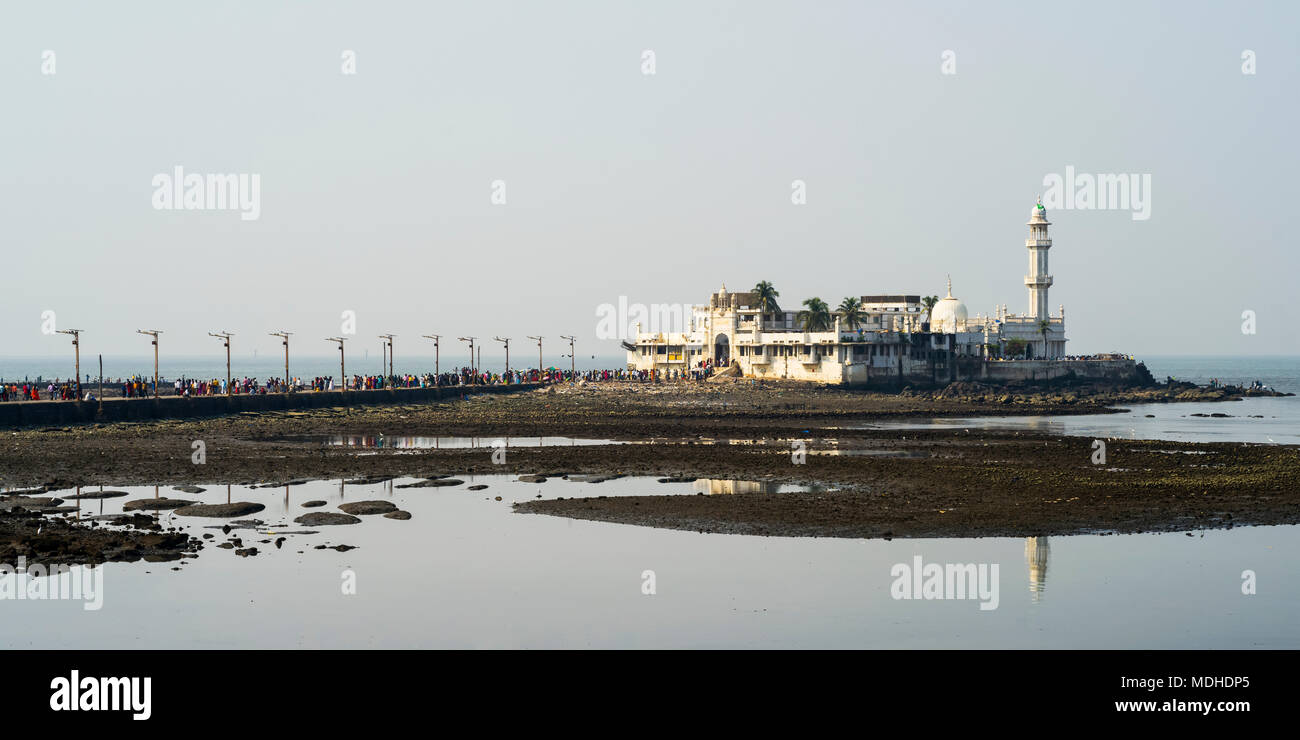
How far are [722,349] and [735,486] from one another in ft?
288

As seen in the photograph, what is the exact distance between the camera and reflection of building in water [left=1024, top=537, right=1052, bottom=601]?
76.2 feet

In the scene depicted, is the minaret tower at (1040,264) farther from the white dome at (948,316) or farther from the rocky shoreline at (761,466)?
the rocky shoreline at (761,466)

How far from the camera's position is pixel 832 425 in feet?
228

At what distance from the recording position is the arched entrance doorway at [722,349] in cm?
12484

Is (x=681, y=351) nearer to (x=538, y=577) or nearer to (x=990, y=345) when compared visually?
(x=990, y=345)

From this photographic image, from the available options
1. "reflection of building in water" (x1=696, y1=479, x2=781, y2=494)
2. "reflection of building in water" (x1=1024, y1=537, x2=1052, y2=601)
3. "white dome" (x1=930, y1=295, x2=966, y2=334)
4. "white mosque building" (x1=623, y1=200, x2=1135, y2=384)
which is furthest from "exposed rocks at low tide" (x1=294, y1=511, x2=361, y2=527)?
"white dome" (x1=930, y1=295, x2=966, y2=334)

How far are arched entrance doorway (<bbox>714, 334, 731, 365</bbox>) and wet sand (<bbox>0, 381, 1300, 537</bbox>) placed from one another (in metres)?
44.7

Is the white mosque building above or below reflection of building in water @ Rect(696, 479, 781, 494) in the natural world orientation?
above

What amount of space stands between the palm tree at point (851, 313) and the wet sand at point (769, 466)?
37.4m

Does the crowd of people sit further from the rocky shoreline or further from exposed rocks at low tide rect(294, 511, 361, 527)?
exposed rocks at low tide rect(294, 511, 361, 527)

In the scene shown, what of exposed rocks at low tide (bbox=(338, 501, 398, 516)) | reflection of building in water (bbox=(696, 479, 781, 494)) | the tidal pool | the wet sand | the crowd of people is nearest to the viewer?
the tidal pool

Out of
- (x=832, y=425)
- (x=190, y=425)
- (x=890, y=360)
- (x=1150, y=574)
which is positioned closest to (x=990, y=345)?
(x=890, y=360)

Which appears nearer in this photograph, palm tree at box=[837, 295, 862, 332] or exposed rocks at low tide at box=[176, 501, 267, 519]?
exposed rocks at low tide at box=[176, 501, 267, 519]
